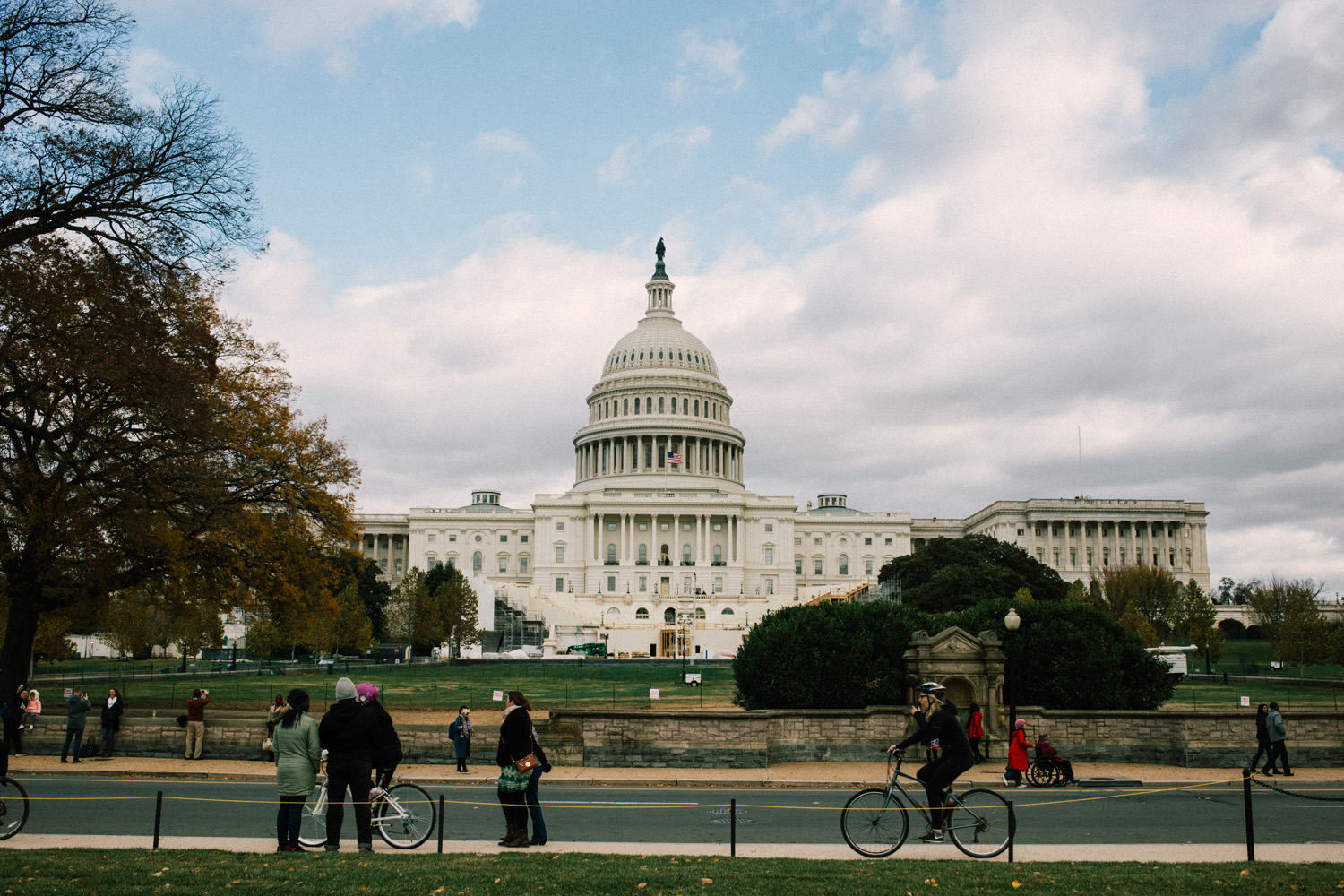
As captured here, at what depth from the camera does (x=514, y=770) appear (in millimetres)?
13719

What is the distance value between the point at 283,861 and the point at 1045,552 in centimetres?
13745

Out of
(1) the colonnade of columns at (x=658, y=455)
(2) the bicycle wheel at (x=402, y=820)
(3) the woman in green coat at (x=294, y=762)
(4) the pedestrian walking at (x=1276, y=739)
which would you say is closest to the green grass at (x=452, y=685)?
(4) the pedestrian walking at (x=1276, y=739)

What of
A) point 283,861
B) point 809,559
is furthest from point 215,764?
point 809,559

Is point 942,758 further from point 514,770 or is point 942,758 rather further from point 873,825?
point 514,770

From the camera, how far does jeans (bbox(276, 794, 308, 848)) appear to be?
13147mm

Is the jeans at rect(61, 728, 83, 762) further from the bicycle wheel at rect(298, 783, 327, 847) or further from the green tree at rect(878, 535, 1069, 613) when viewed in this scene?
the green tree at rect(878, 535, 1069, 613)

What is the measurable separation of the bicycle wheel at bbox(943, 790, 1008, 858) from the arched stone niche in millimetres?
12946

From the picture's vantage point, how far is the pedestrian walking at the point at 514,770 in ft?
45.0

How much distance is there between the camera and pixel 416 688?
4556cm

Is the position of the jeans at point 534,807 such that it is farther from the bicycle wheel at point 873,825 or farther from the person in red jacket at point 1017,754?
the person in red jacket at point 1017,754

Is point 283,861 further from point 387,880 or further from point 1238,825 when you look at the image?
point 1238,825

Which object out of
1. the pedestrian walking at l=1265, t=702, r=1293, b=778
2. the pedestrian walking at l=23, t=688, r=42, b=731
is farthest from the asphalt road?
the pedestrian walking at l=23, t=688, r=42, b=731

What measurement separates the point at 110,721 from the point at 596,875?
1858cm

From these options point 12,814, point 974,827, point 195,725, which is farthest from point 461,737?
point 974,827
